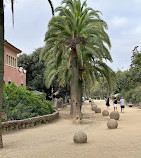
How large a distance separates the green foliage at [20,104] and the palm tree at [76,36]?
308cm

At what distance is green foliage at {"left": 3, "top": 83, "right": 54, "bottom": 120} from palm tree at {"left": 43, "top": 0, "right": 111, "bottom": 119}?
3.08 meters

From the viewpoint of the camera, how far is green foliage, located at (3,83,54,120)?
16.5 meters

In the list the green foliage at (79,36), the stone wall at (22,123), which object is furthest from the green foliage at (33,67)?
the stone wall at (22,123)

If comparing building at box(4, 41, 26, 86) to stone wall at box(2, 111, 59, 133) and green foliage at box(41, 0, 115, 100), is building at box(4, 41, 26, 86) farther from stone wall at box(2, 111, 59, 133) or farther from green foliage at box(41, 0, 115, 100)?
stone wall at box(2, 111, 59, 133)

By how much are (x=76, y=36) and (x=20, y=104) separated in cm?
688

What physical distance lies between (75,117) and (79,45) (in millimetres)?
5524

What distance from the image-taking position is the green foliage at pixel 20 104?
54.2 feet

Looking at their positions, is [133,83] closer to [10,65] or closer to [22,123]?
[10,65]

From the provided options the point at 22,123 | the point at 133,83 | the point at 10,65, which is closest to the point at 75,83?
the point at 22,123

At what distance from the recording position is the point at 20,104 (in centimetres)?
1742

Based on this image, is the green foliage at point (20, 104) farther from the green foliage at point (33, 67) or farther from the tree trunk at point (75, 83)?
the green foliage at point (33, 67)

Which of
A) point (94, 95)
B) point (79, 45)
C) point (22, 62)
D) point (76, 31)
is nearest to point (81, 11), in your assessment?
point (76, 31)

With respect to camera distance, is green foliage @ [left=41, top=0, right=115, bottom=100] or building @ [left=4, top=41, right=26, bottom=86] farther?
building @ [left=4, top=41, right=26, bottom=86]

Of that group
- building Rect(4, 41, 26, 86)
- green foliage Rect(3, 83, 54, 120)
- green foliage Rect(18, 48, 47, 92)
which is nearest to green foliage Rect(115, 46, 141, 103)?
green foliage Rect(18, 48, 47, 92)
